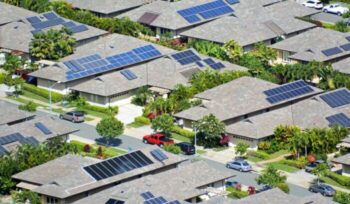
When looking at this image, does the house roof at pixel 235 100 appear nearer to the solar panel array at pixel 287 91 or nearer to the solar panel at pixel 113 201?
the solar panel array at pixel 287 91

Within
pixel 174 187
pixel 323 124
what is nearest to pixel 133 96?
pixel 323 124

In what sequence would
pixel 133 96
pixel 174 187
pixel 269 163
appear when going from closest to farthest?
pixel 174 187 < pixel 269 163 < pixel 133 96

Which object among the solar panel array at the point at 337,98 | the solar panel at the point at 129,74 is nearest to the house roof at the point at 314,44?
the solar panel array at the point at 337,98

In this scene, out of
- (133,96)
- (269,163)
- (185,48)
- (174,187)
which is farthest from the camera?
(185,48)

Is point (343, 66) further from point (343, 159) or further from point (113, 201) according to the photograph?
point (113, 201)

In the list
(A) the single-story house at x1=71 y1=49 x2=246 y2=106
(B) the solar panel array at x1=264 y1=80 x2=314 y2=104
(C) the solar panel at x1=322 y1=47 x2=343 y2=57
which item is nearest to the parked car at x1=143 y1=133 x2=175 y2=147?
(A) the single-story house at x1=71 y1=49 x2=246 y2=106

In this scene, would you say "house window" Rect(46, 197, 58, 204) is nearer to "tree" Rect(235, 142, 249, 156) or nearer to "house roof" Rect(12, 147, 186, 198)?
"house roof" Rect(12, 147, 186, 198)

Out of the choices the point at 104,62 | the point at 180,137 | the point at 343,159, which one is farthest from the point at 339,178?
the point at 104,62

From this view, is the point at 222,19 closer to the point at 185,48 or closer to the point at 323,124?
the point at 185,48
